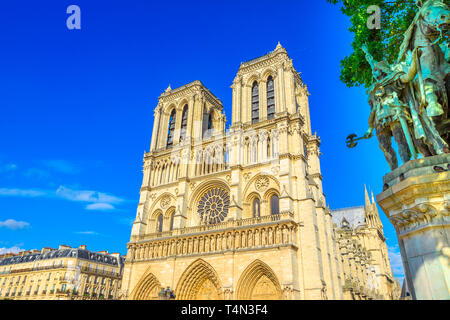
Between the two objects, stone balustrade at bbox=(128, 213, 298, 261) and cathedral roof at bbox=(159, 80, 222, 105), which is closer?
stone balustrade at bbox=(128, 213, 298, 261)

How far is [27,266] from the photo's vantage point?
3816 cm

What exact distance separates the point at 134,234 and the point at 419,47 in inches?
1026

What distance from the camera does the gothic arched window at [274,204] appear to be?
2305cm

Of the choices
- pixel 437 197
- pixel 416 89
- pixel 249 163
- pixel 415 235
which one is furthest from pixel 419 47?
pixel 249 163

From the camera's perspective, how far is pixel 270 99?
27.9 m

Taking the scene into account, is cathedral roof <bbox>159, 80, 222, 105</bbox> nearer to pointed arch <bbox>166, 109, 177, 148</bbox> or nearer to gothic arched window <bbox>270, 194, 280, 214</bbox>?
pointed arch <bbox>166, 109, 177, 148</bbox>

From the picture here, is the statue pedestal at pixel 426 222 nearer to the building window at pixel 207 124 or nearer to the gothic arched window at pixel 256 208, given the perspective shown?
the gothic arched window at pixel 256 208

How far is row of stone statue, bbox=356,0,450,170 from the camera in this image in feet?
12.5

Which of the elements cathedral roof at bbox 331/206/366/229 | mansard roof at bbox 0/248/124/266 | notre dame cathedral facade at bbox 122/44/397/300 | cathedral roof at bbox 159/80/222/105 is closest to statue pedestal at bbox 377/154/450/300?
notre dame cathedral facade at bbox 122/44/397/300

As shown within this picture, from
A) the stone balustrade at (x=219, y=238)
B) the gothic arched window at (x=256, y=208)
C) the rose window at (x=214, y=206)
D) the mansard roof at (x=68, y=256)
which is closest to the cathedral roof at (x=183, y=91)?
the rose window at (x=214, y=206)

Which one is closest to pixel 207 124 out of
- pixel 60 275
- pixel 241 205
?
pixel 241 205

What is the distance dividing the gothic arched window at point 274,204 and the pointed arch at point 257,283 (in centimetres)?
405

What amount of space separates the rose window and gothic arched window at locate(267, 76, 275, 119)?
7642mm
